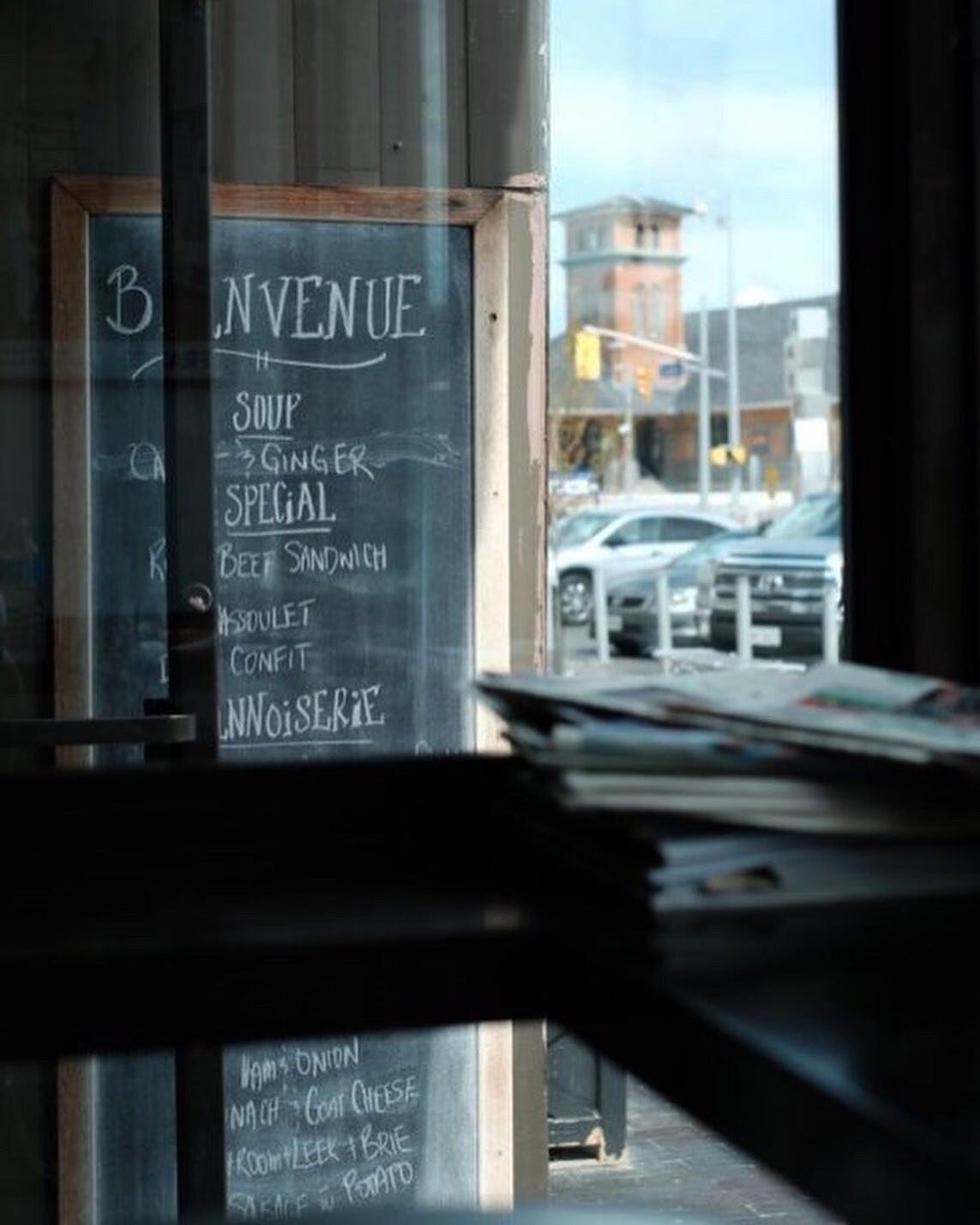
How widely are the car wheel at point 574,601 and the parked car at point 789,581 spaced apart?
13.9 inches

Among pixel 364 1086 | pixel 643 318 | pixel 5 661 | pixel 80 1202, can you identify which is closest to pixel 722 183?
pixel 643 318

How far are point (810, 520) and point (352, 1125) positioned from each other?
1351 millimetres

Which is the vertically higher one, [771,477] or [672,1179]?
[771,477]

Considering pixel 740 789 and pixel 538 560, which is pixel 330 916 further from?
pixel 538 560

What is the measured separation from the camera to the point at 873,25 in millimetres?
1642

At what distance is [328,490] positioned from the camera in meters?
3.06

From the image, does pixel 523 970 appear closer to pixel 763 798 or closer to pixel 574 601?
pixel 763 798

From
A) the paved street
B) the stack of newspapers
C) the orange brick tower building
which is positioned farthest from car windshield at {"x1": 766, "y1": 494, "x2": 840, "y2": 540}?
the paved street

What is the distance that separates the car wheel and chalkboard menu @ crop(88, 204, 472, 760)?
180 millimetres

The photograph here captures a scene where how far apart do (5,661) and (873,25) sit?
1684 millimetres

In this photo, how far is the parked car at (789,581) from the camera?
207 centimetres

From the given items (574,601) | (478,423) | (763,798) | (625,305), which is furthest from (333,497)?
(763,798)

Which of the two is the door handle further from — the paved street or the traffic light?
the paved street

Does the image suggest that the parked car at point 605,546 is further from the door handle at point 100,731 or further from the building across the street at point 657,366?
the door handle at point 100,731
